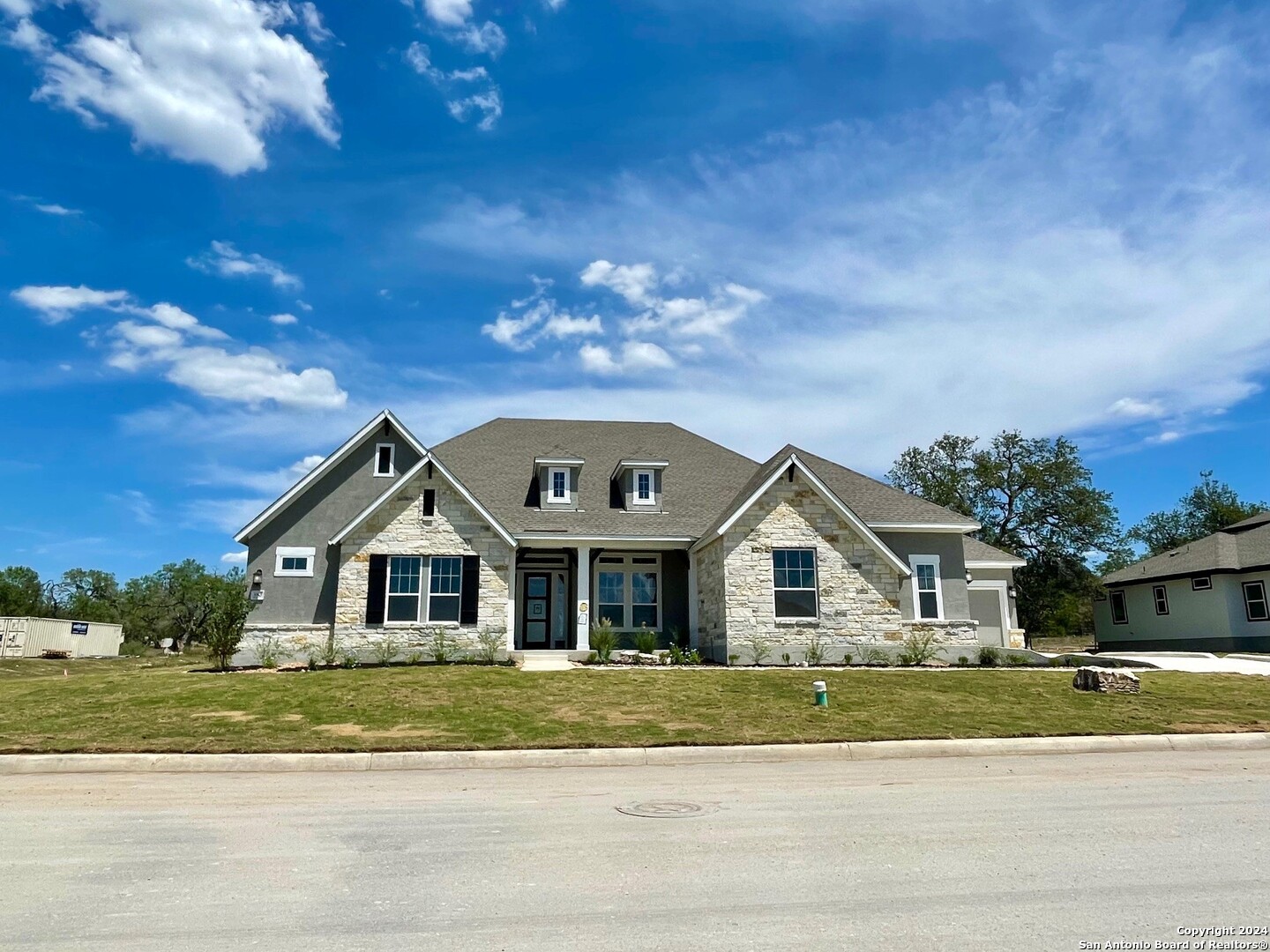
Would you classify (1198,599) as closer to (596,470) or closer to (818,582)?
(818,582)

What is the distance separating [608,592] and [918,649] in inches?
339

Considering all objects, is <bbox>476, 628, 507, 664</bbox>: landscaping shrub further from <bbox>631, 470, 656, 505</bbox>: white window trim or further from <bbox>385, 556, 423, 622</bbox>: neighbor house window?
<bbox>631, 470, 656, 505</bbox>: white window trim

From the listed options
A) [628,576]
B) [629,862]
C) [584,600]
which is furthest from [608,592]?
[629,862]

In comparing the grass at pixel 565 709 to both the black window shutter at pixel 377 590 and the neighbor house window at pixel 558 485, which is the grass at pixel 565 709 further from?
the neighbor house window at pixel 558 485

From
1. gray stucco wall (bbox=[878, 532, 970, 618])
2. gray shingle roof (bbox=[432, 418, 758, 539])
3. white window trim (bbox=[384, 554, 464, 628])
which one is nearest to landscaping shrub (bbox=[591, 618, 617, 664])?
gray shingle roof (bbox=[432, 418, 758, 539])

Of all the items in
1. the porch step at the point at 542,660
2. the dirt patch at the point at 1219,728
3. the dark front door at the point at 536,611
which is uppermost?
the dark front door at the point at 536,611

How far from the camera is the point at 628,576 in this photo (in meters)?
25.1

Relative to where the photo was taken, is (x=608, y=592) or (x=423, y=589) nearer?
(x=423, y=589)

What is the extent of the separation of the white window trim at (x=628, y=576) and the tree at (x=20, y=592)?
86626 mm

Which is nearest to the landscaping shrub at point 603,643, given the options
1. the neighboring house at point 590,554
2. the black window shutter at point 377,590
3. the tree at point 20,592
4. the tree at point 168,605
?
the neighboring house at point 590,554

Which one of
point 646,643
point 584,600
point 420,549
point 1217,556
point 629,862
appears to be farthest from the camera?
point 1217,556

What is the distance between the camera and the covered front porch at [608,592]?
80.4ft

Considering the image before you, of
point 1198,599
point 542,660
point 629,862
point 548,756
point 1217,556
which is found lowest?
point 629,862

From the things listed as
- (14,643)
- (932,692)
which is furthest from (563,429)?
(14,643)
